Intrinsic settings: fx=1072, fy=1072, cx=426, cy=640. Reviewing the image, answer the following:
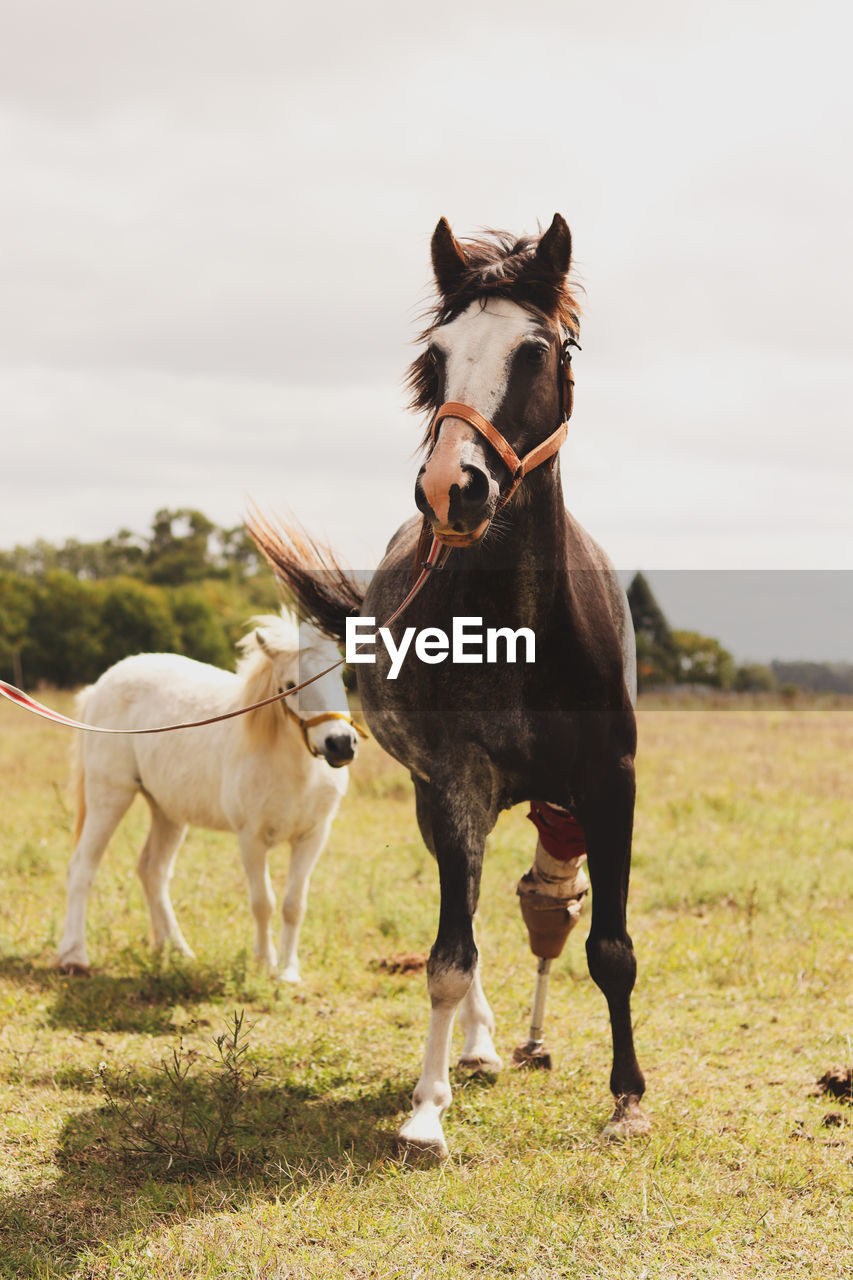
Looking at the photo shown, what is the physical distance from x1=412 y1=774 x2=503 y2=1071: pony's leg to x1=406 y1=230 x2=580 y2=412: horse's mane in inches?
73.1

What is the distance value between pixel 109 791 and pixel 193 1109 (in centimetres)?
302

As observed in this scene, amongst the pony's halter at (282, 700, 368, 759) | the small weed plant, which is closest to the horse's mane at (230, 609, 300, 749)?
the pony's halter at (282, 700, 368, 759)

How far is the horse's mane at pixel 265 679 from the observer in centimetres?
599

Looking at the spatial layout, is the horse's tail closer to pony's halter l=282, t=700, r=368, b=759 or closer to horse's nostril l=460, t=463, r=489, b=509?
pony's halter l=282, t=700, r=368, b=759

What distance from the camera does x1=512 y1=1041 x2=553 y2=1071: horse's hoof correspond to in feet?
14.3

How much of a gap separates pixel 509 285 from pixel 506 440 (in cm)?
55

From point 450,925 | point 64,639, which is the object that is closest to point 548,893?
point 450,925

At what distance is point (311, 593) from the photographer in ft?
17.2

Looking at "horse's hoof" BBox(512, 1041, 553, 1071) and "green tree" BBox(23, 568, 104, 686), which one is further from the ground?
"green tree" BBox(23, 568, 104, 686)

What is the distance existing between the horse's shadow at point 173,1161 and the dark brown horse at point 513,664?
363 mm

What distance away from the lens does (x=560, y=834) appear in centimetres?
423

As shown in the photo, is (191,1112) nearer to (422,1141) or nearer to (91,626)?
(422,1141)

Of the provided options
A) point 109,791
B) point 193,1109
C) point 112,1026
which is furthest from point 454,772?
point 109,791

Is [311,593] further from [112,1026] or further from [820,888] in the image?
[820,888]
